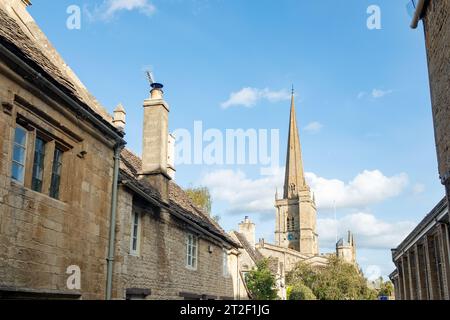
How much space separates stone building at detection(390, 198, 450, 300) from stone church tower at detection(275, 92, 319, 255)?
84912 mm

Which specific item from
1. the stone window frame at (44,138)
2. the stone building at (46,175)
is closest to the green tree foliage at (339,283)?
the stone building at (46,175)

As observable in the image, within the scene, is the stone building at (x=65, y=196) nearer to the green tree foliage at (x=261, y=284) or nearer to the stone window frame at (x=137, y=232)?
the stone window frame at (x=137, y=232)

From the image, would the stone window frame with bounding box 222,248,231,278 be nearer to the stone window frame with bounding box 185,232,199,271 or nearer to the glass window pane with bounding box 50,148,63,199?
the stone window frame with bounding box 185,232,199,271

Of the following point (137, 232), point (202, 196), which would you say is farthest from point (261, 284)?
point (137, 232)

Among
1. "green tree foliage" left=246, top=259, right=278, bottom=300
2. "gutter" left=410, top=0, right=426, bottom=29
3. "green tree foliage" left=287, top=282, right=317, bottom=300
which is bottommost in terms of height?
"green tree foliage" left=287, top=282, right=317, bottom=300

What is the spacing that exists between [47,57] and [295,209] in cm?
10095

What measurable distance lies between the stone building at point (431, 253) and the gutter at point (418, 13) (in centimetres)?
399

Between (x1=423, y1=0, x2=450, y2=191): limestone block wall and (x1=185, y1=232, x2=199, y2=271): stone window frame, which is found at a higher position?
(x1=423, y1=0, x2=450, y2=191): limestone block wall

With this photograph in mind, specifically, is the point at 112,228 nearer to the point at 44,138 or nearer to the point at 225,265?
the point at 44,138

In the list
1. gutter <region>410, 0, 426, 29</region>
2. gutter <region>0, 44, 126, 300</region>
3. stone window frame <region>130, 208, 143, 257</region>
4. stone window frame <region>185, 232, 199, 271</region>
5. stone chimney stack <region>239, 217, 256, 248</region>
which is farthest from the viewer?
stone chimney stack <region>239, 217, 256, 248</region>

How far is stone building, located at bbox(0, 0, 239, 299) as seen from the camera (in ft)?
22.2

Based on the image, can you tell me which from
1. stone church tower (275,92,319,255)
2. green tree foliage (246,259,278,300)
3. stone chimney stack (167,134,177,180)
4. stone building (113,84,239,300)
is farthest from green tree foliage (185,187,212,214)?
stone church tower (275,92,319,255)

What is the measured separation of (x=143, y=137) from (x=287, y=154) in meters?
101
